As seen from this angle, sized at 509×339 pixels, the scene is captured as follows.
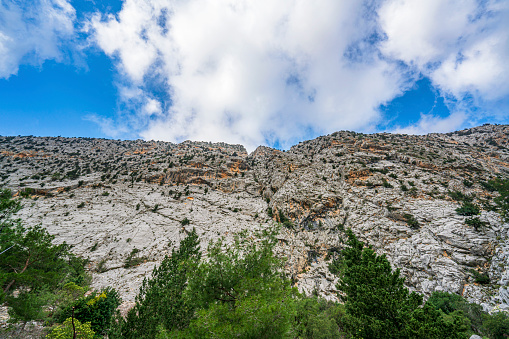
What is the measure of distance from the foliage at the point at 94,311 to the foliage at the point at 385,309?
18795 mm

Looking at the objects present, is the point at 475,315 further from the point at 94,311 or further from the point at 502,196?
the point at 94,311

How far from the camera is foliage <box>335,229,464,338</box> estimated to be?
314 inches

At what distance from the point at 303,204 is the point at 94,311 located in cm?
3662

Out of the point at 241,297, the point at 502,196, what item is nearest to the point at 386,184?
the point at 502,196

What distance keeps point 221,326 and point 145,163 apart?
6512cm

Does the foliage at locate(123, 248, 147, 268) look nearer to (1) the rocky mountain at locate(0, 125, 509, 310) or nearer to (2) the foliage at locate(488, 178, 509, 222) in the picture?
(1) the rocky mountain at locate(0, 125, 509, 310)

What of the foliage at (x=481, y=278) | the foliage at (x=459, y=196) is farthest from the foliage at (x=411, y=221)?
the foliage at (x=459, y=196)

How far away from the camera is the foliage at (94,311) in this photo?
13914 millimetres

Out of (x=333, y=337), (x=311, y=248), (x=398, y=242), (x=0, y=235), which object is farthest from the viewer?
(x=311, y=248)

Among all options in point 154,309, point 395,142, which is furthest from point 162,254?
point 395,142

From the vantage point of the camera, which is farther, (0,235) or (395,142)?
(395,142)

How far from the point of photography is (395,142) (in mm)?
59594

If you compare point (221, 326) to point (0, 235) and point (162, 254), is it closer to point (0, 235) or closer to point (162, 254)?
point (0, 235)

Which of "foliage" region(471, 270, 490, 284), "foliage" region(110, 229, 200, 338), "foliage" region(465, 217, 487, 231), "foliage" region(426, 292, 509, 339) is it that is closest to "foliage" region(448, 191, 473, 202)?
"foliage" region(465, 217, 487, 231)
